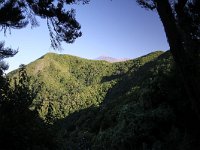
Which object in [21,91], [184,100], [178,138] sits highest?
[21,91]

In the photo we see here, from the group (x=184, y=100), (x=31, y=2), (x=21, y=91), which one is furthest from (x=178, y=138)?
(x=31, y=2)

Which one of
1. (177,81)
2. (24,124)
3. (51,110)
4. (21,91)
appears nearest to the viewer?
(24,124)

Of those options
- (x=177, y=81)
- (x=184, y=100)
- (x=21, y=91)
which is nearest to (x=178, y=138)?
(x=184, y=100)

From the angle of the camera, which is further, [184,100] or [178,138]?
[184,100]

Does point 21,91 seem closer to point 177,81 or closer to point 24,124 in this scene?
point 24,124

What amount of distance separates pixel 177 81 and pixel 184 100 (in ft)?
2.95

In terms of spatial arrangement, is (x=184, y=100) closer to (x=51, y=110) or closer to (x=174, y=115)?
(x=174, y=115)

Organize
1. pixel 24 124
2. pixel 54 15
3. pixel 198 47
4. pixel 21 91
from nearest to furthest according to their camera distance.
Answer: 1. pixel 24 124
2. pixel 21 91
3. pixel 54 15
4. pixel 198 47

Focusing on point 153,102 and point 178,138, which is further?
point 153,102

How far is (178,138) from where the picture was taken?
8930 mm

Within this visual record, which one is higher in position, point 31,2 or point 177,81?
point 31,2

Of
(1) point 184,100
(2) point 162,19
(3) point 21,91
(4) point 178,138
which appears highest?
(2) point 162,19

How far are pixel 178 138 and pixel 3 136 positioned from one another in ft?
14.6

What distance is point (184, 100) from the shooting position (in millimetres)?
11305
